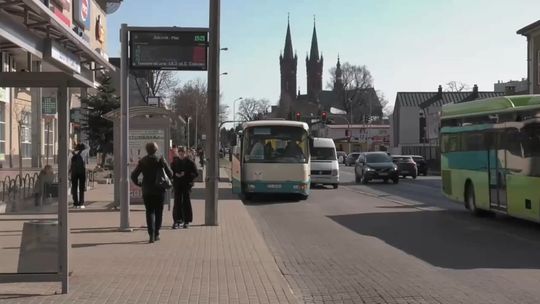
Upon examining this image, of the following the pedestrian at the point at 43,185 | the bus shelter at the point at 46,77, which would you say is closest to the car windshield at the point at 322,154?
the pedestrian at the point at 43,185

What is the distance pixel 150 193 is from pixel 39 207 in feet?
6.23

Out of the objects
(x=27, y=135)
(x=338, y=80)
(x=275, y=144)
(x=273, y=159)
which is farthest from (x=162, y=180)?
(x=338, y=80)

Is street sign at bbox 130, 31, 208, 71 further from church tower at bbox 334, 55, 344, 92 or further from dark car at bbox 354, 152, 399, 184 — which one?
church tower at bbox 334, 55, 344, 92

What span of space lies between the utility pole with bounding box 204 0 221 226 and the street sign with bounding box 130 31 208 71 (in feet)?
0.66

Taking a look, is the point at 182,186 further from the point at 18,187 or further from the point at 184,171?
the point at 18,187

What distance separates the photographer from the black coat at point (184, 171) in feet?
47.4

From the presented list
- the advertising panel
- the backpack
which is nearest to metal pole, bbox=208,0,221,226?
the backpack

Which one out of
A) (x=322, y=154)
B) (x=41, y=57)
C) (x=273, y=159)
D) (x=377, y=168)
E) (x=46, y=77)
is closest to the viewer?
(x=41, y=57)

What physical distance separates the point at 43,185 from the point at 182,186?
4.12m

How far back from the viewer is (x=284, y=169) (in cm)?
2347

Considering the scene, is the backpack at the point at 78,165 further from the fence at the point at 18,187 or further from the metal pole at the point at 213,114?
the metal pole at the point at 213,114

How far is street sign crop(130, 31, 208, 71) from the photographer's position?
1437 centimetres

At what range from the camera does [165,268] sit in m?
9.34

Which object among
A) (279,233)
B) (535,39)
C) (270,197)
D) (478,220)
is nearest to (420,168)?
(535,39)
